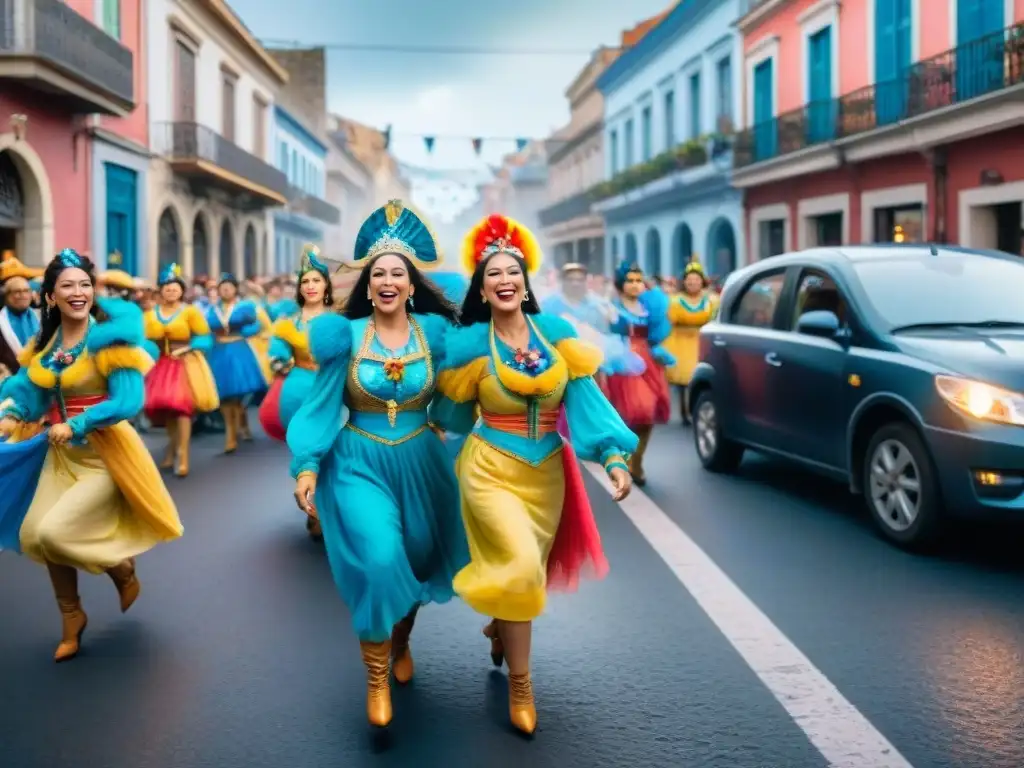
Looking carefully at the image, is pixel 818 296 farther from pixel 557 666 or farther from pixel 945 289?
pixel 557 666

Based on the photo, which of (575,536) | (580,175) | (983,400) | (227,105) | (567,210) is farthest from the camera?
(580,175)

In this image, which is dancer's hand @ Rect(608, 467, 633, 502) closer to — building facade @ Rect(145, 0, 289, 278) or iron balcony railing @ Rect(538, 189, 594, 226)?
building facade @ Rect(145, 0, 289, 278)

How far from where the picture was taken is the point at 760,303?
32.5ft

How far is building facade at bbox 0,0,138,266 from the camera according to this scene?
18.2 m

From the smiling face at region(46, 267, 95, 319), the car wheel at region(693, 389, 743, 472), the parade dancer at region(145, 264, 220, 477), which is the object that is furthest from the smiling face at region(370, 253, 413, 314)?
the parade dancer at region(145, 264, 220, 477)

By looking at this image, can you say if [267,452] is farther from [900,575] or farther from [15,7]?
[15,7]

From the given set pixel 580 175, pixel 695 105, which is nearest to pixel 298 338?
pixel 695 105

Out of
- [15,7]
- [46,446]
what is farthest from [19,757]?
[15,7]

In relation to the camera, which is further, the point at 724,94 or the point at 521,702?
the point at 724,94

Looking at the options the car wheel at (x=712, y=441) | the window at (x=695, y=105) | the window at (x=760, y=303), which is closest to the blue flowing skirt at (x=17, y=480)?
the window at (x=760, y=303)

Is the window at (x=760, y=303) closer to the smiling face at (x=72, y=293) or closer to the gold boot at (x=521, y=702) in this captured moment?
the smiling face at (x=72, y=293)

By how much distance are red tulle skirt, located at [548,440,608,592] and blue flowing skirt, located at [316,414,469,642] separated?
375mm

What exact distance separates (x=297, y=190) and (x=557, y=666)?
4416cm

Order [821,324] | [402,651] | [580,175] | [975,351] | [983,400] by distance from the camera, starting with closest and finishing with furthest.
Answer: [402,651], [983,400], [975,351], [821,324], [580,175]
